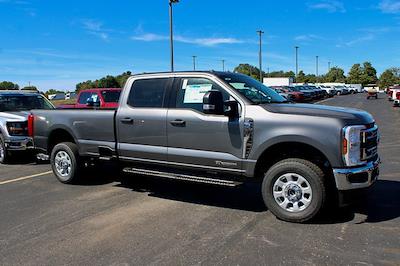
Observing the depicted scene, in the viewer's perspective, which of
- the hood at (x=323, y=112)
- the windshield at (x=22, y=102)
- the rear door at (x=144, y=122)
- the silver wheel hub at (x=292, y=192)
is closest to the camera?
the hood at (x=323, y=112)

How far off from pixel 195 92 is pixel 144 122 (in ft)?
3.25

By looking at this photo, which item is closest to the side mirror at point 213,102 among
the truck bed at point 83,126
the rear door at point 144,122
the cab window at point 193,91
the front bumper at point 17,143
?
the cab window at point 193,91

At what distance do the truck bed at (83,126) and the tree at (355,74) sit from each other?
140 meters

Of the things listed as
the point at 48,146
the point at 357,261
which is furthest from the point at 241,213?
the point at 48,146

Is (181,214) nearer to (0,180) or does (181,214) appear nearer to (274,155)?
(274,155)

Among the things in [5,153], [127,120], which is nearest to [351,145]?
[127,120]

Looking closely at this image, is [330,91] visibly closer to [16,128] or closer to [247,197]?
[16,128]

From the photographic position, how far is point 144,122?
6.82 m

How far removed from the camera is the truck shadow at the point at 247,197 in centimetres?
574

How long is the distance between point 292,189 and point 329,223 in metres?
0.62

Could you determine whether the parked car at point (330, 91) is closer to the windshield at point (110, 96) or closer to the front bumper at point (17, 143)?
the windshield at point (110, 96)

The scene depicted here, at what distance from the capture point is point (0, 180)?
879cm

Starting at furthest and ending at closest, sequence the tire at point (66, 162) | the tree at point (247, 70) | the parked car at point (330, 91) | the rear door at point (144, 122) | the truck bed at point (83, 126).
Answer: the tree at point (247, 70) < the parked car at point (330, 91) < the tire at point (66, 162) < the truck bed at point (83, 126) < the rear door at point (144, 122)

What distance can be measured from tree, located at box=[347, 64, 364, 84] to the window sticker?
14105cm
